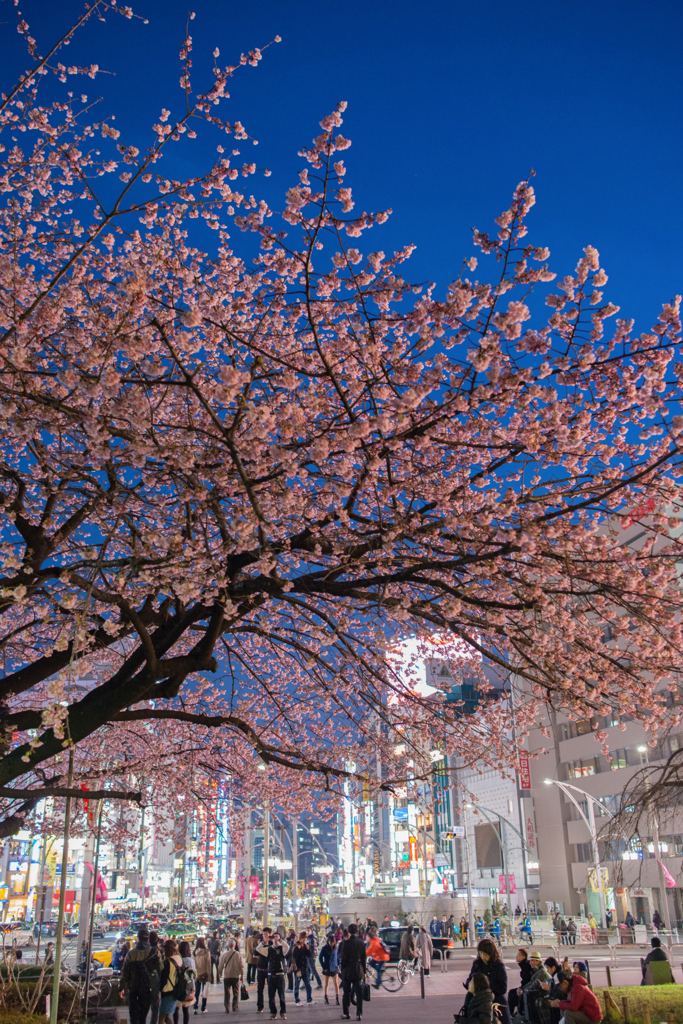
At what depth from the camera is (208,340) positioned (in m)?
8.15

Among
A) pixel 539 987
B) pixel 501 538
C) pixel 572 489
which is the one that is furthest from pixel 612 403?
pixel 539 987

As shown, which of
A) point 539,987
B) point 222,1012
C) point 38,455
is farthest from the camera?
point 222,1012

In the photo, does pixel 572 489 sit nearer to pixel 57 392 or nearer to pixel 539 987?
pixel 57 392

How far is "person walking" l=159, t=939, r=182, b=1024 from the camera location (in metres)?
10.8

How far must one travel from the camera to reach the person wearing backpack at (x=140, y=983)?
10.5 metres

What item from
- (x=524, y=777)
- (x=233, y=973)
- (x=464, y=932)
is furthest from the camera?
(x=524, y=777)

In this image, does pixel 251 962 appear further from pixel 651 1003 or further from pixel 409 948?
pixel 651 1003

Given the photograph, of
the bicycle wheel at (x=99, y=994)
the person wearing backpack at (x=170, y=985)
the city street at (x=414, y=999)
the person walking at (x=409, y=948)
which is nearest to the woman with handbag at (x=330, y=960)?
the city street at (x=414, y=999)

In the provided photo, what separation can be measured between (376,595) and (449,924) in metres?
30.3

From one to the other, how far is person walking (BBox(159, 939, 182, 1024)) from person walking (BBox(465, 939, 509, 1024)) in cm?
451

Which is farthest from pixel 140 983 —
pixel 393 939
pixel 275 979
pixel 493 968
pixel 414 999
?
pixel 393 939

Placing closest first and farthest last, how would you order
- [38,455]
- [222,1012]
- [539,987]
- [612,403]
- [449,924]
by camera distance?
1. [612,403]
2. [38,455]
3. [539,987]
4. [222,1012]
5. [449,924]

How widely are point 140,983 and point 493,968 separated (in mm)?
4990

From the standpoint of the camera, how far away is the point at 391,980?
69.7 feet
